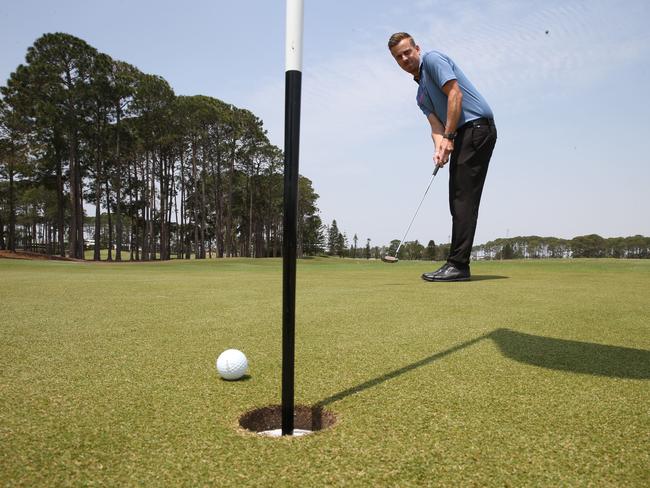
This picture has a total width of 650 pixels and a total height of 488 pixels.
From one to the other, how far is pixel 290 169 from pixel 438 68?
2325 millimetres

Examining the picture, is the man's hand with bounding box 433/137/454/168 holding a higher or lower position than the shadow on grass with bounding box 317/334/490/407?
higher

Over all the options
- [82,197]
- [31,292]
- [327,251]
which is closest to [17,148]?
[82,197]

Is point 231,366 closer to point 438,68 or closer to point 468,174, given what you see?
point 468,174

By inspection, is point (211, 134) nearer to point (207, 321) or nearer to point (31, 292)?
point (31, 292)

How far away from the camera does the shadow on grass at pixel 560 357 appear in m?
2.45

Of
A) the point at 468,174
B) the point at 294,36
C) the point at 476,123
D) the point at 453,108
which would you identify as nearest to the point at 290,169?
the point at 294,36

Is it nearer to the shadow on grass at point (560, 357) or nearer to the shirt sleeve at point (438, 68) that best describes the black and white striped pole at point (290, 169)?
the shadow on grass at point (560, 357)

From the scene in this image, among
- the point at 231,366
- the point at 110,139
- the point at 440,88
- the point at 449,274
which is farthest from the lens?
the point at 110,139

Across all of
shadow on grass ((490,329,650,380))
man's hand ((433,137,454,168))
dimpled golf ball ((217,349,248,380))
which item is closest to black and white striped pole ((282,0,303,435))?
dimpled golf ball ((217,349,248,380))

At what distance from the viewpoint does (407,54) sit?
146 inches

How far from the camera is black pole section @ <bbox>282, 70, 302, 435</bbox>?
1.85 meters

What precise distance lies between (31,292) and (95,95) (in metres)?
34.6

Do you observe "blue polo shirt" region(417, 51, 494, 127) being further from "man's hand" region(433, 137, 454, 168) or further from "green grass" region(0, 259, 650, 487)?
"green grass" region(0, 259, 650, 487)

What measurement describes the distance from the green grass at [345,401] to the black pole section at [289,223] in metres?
0.26
